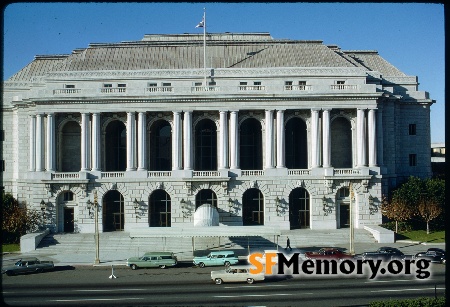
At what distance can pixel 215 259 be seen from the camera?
4416 centimetres

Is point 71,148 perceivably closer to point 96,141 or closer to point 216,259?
point 96,141

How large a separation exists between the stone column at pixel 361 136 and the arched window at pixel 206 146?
17.5 meters

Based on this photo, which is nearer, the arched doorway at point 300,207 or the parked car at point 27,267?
the parked car at point 27,267

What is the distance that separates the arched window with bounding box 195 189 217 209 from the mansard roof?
57.6 ft

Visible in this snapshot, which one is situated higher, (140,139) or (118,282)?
(140,139)

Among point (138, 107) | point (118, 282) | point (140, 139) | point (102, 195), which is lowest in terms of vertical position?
point (118, 282)

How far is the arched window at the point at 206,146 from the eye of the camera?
211 ft

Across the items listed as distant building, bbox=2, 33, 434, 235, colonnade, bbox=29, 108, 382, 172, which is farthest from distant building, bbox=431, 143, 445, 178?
colonnade, bbox=29, 108, 382, 172

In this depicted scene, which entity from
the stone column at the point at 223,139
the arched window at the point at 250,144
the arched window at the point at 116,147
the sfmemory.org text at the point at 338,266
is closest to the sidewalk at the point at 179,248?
the sfmemory.org text at the point at 338,266

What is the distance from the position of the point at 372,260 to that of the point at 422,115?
3391cm

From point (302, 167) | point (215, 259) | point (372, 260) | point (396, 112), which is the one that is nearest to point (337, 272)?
point (372, 260)

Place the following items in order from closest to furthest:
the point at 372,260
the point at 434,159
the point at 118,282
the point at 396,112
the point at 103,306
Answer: the point at 103,306 → the point at 118,282 → the point at 372,260 → the point at 396,112 → the point at 434,159

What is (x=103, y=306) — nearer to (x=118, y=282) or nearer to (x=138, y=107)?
(x=118, y=282)

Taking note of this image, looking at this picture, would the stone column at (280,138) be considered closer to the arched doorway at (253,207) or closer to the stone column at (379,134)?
the arched doorway at (253,207)
